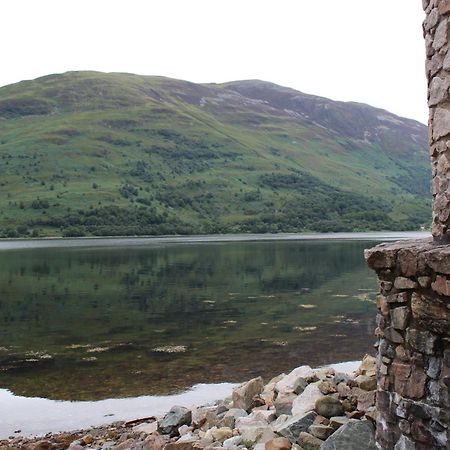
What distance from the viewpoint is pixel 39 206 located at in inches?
7407

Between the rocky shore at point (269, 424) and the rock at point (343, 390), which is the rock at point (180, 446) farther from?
the rock at point (343, 390)

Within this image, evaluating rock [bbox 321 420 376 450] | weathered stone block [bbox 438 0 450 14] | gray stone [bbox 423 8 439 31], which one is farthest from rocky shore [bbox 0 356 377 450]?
weathered stone block [bbox 438 0 450 14]

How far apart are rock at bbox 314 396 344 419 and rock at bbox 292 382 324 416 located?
424 millimetres

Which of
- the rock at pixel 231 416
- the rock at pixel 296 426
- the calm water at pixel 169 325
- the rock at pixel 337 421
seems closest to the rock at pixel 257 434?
the rock at pixel 296 426

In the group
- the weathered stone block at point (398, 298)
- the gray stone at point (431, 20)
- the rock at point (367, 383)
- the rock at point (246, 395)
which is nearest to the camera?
the weathered stone block at point (398, 298)

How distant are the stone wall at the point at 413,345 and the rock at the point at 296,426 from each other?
3.24 m

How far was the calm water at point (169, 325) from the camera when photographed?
1022 inches

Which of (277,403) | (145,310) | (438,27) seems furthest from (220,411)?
(145,310)

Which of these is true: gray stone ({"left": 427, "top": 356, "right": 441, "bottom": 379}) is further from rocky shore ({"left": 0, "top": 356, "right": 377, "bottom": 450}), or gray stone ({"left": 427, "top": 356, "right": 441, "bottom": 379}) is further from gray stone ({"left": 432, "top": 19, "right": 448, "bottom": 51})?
gray stone ({"left": 432, "top": 19, "right": 448, "bottom": 51})

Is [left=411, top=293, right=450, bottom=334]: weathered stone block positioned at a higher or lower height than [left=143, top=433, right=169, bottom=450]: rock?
higher

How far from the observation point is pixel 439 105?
8766 mm

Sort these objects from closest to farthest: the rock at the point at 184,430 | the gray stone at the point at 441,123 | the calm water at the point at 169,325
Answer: the gray stone at the point at 441,123 < the rock at the point at 184,430 < the calm water at the point at 169,325

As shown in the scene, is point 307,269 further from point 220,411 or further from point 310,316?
point 220,411

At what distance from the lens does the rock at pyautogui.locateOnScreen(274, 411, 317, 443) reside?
1162 cm
